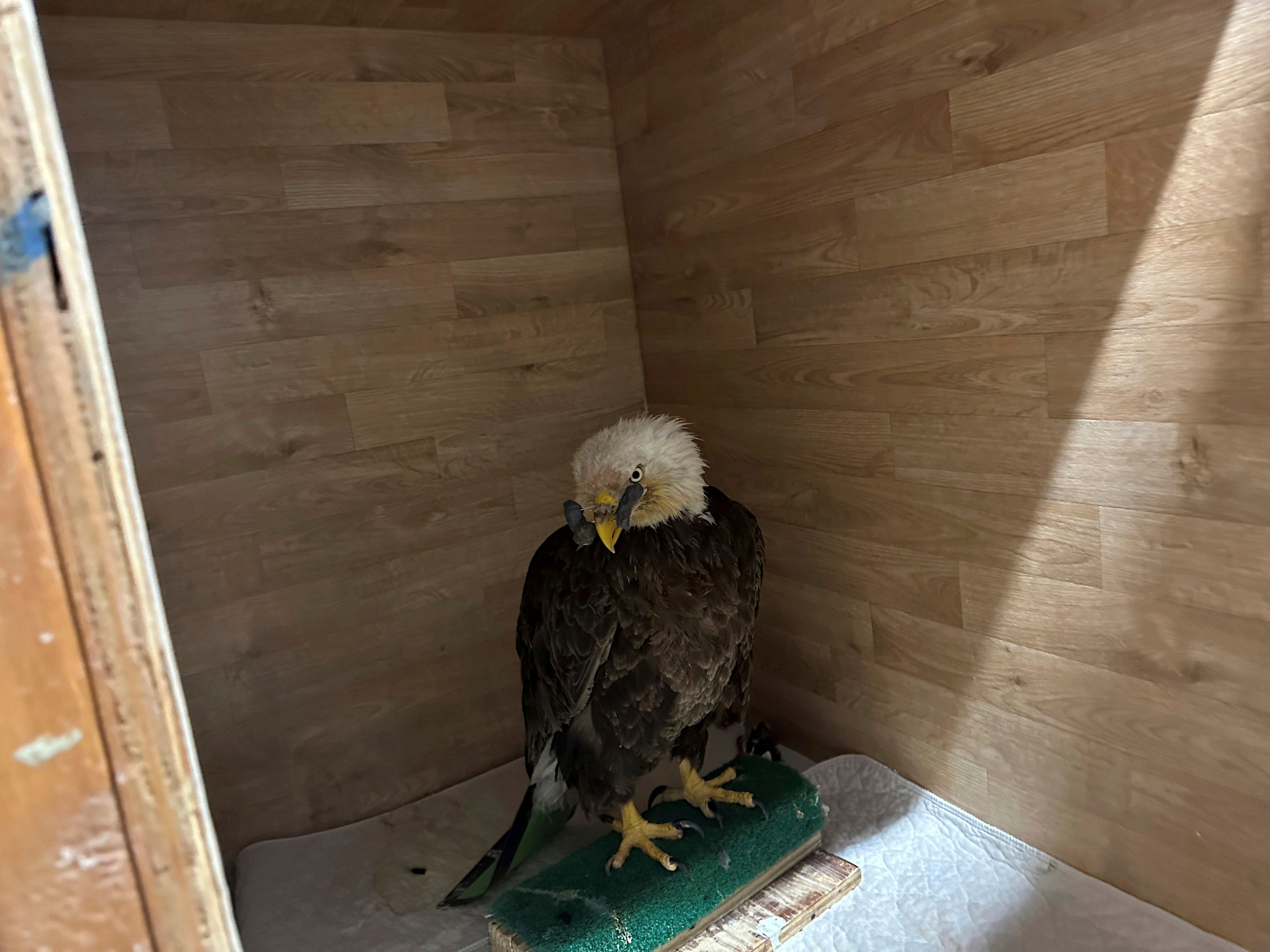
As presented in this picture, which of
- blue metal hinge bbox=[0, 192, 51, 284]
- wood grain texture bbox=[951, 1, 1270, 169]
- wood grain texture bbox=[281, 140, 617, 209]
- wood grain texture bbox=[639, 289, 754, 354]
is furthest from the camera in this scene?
wood grain texture bbox=[639, 289, 754, 354]

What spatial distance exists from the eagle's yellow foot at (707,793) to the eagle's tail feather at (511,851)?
0.81 ft

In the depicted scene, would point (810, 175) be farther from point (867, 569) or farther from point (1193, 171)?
point (867, 569)

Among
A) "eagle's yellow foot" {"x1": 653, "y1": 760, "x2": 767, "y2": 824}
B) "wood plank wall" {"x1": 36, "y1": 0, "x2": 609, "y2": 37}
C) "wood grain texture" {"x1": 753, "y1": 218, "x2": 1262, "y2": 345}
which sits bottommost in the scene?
"eagle's yellow foot" {"x1": 653, "y1": 760, "x2": 767, "y2": 824}

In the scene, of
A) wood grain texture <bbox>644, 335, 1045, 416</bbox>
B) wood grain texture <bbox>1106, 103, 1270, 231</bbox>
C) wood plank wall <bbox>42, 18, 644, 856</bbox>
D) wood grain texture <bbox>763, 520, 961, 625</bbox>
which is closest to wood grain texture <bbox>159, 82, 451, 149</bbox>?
wood plank wall <bbox>42, 18, 644, 856</bbox>

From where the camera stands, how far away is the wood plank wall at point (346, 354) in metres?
1.43

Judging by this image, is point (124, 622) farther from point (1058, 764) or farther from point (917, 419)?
point (1058, 764)

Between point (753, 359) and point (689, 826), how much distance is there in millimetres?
934

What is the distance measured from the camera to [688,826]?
1.41m

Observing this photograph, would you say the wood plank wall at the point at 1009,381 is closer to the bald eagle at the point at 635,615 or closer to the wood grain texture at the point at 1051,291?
the wood grain texture at the point at 1051,291

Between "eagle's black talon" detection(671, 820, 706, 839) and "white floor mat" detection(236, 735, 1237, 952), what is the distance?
8.6 inches

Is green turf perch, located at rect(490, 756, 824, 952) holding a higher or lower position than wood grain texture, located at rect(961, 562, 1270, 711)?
lower

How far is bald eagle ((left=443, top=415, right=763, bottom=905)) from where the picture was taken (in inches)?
49.1

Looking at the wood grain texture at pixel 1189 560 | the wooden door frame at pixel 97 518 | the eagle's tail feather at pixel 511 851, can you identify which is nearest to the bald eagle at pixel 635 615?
the eagle's tail feather at pixel 511 851

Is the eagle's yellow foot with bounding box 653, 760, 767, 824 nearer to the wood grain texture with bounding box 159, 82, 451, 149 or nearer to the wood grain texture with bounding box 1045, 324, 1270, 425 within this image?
the wood grain texture with bounding box 1045, 324, 1270, 425
